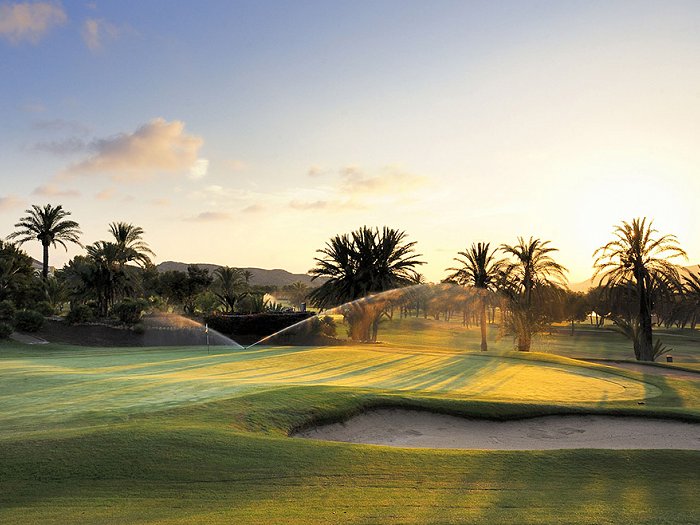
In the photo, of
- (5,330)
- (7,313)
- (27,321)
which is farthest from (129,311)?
(5,330)

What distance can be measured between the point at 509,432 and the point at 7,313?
5068 cm

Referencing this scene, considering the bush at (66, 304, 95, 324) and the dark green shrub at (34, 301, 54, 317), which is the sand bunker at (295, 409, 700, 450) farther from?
the dark green shrub at (34, 301, 54, 317)

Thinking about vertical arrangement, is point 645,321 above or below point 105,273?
below

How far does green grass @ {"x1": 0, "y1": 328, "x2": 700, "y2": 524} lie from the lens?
8.16m

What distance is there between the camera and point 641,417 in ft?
58.9

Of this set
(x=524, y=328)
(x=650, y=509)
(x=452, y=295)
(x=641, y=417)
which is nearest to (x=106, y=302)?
(x=452, y=295)

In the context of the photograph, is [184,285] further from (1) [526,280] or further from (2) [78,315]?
(1) [526,280]

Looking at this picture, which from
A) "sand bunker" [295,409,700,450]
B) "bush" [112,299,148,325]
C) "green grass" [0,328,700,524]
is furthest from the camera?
"bush" [112,299,148,325]

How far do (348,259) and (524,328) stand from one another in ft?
63.2

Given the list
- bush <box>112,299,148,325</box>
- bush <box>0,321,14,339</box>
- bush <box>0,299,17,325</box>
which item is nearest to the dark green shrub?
bush <box>0,299,17,325</box>

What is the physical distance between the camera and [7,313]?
51.4 m

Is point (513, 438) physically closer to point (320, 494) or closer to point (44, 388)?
point (320, 494)

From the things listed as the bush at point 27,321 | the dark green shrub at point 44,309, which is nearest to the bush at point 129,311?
the dark green shrub at point 44,309

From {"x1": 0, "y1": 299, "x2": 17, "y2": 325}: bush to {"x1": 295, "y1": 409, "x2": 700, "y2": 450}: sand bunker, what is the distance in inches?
1856
